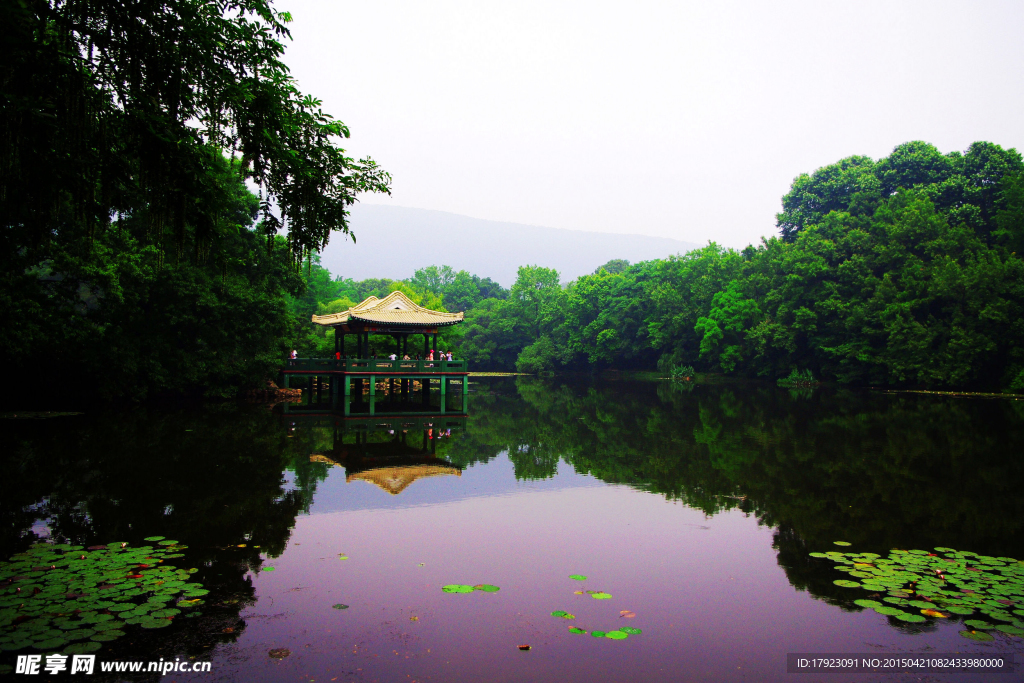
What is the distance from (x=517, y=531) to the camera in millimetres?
8555

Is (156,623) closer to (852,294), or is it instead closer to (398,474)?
(398,474)

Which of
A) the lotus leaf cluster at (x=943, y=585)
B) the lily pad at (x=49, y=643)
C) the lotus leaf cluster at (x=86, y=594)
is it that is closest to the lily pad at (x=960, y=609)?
the lotus leaf cluster at (x=943, y=585)

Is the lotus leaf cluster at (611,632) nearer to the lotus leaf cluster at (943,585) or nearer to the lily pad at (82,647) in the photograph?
the lotus leaf cluster at (943,585)

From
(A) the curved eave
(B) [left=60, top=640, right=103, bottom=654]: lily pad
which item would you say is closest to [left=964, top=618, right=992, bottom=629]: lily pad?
(B) [left=60, top=640, right=103, bottom=654]: lily pad

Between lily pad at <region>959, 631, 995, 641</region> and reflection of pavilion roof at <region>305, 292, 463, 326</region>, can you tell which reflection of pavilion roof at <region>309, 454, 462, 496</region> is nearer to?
lily pad at <region>959, 631, 995, 641</region>

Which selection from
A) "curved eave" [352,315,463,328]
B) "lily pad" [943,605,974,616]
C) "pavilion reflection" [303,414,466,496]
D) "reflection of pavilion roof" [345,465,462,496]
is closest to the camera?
"lily pad" [943,605,974,616]

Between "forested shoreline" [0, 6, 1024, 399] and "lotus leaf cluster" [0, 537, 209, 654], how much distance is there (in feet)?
10.8

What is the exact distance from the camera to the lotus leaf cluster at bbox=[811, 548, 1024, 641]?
18.3 ft

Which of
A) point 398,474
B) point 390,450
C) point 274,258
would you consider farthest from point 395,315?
point 398,474

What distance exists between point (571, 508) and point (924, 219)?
36865 millimetres

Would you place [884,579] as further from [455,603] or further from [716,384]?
[716,384]

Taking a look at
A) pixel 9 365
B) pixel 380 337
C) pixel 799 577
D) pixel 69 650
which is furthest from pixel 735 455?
pixel 380 337

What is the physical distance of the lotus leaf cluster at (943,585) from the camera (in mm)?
5570

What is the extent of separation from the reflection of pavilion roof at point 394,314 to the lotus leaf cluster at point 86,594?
63.0 ft
